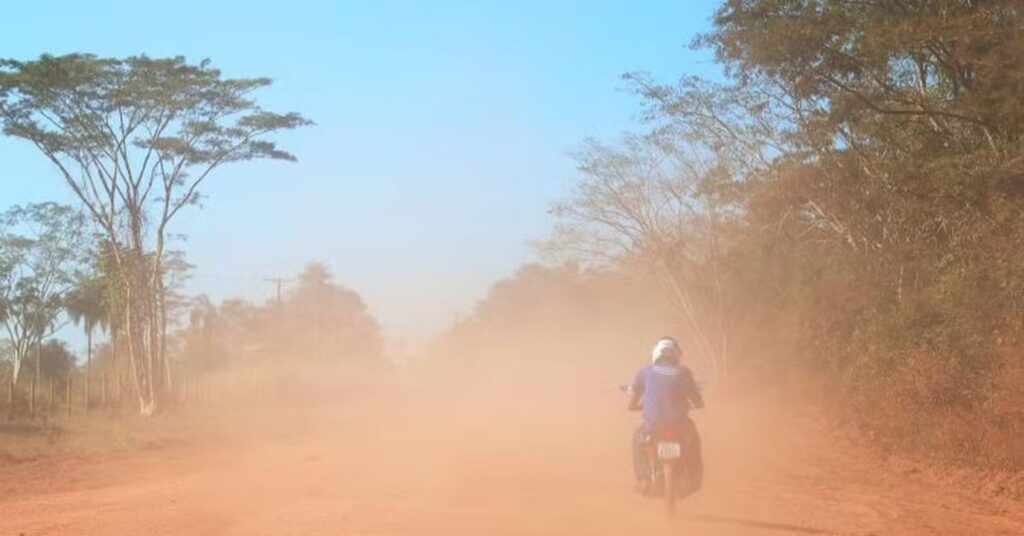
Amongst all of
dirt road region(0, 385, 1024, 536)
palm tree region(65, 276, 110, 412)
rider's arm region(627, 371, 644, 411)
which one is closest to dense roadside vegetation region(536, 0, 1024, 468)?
dirt road region(0, 385, 1024, 536)

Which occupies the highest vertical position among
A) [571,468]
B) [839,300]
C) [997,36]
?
[997,36]

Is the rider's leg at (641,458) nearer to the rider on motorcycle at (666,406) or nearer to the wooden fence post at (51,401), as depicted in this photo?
the rider on motorcycle at (666,406)

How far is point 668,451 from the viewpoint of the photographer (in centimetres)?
986

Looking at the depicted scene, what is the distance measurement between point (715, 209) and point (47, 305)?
88.2 ft

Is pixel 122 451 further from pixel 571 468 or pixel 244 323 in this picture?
pixel 244 323

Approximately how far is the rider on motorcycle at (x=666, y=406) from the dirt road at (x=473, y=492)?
432 millimetres

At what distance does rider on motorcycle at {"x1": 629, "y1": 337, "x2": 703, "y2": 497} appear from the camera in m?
10.1

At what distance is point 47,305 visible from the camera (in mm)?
42594

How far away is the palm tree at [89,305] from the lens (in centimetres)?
4159

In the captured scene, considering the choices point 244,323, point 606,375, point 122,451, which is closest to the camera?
point 122,451

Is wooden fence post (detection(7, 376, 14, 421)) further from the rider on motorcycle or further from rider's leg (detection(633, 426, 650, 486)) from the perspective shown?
the rider on motorcycle

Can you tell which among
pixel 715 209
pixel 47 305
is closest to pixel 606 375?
pixel 715 209

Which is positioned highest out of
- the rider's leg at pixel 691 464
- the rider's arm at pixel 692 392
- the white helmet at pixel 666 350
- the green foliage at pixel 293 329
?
the green foliage at pixel 293 329

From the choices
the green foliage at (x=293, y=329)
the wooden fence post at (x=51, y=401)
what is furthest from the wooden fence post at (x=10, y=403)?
the green foliage at (x=293, y=329)
